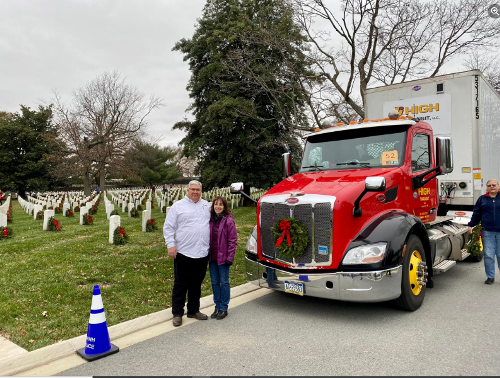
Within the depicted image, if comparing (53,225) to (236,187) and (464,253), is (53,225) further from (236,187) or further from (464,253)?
(464,253)

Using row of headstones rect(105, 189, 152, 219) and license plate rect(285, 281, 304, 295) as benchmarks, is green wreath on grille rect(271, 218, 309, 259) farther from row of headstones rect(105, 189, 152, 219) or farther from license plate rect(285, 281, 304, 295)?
row of headstones rect(105, 189, 152, 219)

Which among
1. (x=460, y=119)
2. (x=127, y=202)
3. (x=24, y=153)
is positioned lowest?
(x=127, y=202)

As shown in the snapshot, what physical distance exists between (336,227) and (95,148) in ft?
108

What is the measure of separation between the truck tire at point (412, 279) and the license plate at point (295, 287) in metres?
1.27

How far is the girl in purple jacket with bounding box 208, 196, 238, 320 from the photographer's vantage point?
16.0 feet

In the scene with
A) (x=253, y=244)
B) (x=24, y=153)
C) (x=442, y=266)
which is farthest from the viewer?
(x=24, y=153)

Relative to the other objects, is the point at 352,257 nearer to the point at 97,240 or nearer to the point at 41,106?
the point at 97,240

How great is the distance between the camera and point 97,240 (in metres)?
9.66

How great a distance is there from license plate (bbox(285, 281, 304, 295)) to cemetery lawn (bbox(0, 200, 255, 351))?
5.47 ft

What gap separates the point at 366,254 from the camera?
14.9 ft

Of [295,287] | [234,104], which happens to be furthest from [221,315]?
[234,104]

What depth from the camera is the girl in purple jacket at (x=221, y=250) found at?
488cm

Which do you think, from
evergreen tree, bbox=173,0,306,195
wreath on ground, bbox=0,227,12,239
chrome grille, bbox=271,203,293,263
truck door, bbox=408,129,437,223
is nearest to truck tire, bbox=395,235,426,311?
truck door, bbox=408,129,437,223

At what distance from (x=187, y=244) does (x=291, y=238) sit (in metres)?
1.32
